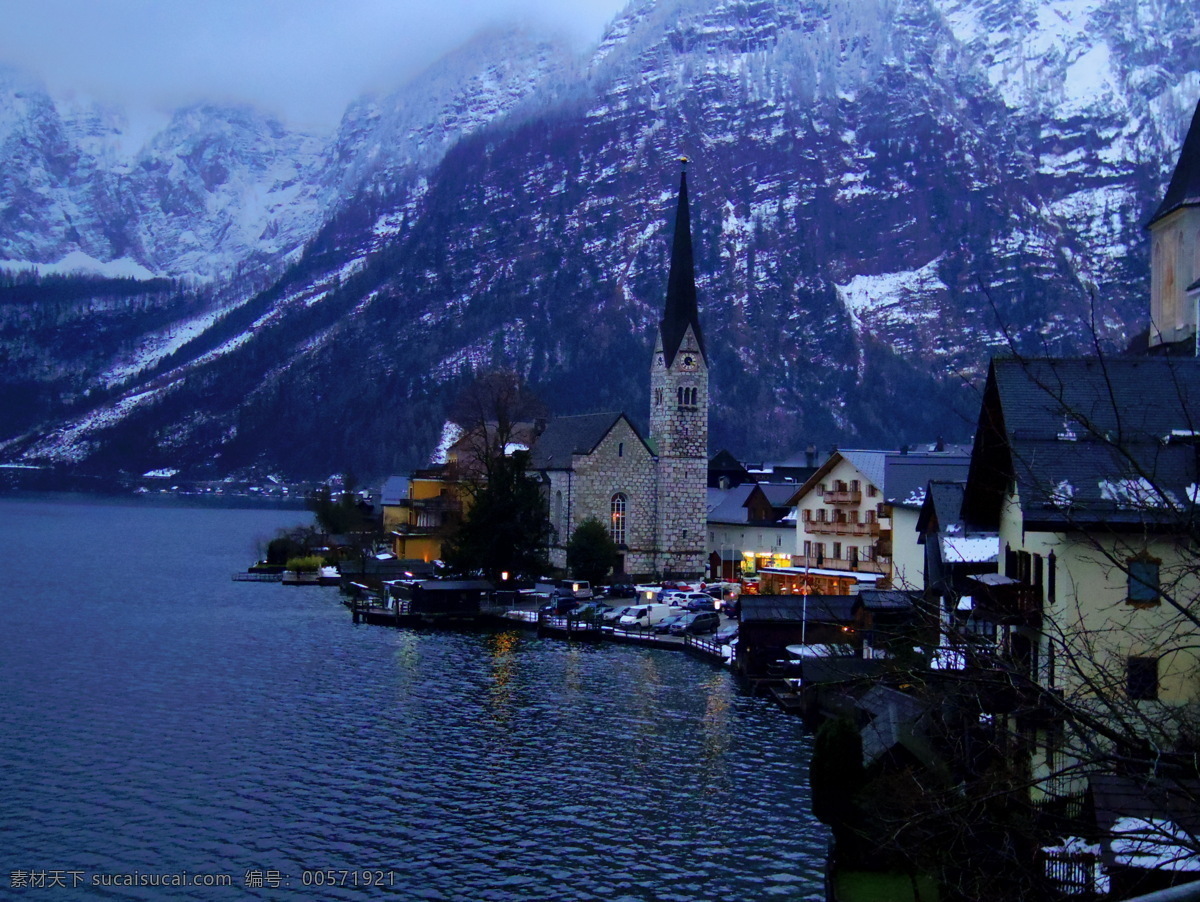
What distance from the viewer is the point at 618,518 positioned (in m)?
94.8

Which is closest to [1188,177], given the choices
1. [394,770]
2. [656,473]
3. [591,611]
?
[394,770]

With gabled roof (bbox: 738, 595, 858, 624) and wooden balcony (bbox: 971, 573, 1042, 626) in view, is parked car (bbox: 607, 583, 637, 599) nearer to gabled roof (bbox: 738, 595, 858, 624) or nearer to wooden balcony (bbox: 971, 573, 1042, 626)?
gabled roof (bbox: 738, 595, 858, 624)

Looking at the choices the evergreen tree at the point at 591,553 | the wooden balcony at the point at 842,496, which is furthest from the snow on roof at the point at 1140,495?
the evergreen tree at the point at 591,553

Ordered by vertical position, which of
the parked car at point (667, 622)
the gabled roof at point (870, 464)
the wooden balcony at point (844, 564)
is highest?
the gabled roof at point (870, 464)

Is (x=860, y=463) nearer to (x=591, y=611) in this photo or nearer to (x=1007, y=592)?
(x=591, y=611)

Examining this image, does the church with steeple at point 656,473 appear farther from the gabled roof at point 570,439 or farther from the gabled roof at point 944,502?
the gabled roof at point 944,502

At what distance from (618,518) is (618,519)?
3.8 inches

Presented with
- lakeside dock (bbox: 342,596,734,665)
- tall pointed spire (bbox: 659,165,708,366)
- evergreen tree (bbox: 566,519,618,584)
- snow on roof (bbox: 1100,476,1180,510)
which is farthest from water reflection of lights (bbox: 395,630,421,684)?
snow on roof (bbox: 1100,476,1180,510)

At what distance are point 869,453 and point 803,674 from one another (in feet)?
103

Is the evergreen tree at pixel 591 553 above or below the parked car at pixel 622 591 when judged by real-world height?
above

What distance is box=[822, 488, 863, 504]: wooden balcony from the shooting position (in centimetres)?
7519

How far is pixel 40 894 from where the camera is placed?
87.0ft

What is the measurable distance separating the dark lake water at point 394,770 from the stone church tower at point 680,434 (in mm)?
29033

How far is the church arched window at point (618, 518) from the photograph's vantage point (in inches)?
3709
